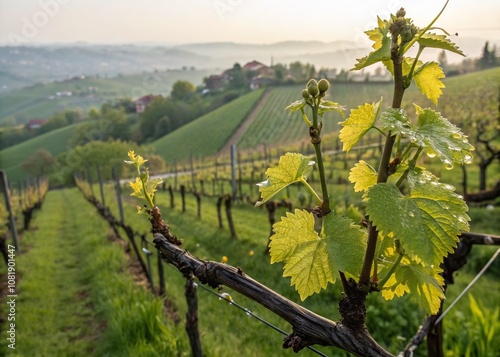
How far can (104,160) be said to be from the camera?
4600 cm

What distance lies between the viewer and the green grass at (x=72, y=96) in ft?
330

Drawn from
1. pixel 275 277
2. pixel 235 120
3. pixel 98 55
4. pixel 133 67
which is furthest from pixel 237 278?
pixel 98 55

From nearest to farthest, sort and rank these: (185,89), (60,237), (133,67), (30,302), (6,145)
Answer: (30,302), (60,237), (185,89), (6,145), (133,67)

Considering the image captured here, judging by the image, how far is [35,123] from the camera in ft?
296

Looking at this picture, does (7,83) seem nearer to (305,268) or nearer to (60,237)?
(60,237)

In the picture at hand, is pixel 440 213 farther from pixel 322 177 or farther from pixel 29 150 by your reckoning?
pixel 29 150

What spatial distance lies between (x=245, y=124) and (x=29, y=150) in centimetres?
5138

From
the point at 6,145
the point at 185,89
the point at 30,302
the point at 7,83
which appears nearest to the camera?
the point at 30,302

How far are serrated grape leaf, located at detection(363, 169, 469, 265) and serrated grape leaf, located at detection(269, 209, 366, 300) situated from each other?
0.11 metres

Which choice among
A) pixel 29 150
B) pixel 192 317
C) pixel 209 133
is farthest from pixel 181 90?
pixel 192 317

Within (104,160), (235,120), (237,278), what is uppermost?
(237,278)

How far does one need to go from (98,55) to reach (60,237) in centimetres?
12947

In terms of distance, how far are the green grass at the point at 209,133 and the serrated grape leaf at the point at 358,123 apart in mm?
43553

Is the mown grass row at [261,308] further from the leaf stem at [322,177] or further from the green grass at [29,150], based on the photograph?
the green grass at [29,150]
